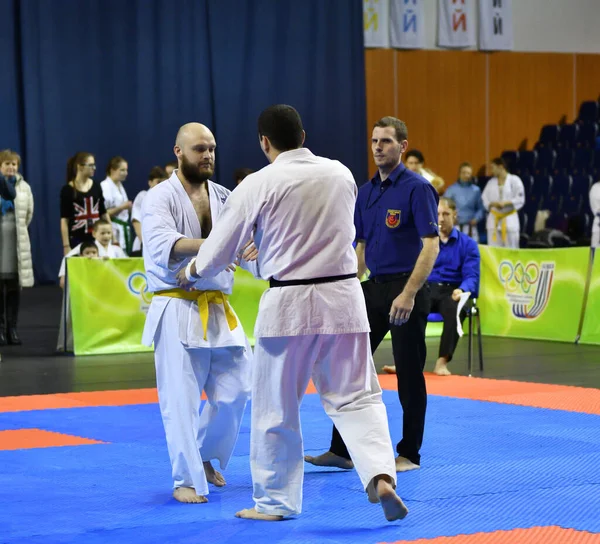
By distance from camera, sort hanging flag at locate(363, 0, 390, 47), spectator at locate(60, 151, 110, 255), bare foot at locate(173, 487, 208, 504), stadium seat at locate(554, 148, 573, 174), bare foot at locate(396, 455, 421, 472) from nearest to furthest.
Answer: bare foot at locate(173, 487, 208, 504) → bare foot at locate(396, 455, 421, 472) → spectator at locate(60, 151, 110, 255) → stadium seat at locate(554, 148, 573, 174) → hanging flag at locate(363, 0, 390, 47)

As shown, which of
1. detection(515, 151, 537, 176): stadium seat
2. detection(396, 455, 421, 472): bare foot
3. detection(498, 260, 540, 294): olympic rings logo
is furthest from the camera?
detection(515, 151, 537, 176): stadium seat

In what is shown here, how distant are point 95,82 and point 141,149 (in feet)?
4.16

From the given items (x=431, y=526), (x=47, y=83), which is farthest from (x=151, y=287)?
(x=47, y=83)

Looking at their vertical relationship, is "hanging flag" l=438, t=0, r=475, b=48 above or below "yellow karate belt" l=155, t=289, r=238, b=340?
above

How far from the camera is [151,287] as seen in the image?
186 inches

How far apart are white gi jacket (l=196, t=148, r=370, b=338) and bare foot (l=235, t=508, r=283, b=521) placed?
2.24ft

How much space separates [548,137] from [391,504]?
1678cm

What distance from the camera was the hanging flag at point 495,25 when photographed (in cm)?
1989

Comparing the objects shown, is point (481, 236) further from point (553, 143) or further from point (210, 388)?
point (210, 388)

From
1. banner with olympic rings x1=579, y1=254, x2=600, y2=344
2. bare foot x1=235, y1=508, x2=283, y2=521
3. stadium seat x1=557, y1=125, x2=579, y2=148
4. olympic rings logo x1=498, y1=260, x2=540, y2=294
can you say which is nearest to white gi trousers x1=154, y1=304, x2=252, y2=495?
bare foot x1=235, y1=508, x2=283, y2=521

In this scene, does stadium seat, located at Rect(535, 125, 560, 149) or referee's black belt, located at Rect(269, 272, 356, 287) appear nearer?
referee's black belt, located at Rect(269, 272, 356, 287)

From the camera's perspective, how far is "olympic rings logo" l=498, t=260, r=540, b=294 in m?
11.0

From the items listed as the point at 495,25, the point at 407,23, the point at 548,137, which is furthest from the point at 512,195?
the point at 495,25

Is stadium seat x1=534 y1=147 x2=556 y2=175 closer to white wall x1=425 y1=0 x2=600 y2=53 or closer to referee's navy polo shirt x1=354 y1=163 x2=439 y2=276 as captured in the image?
white wall x1=425 y1=0 x2=600 y2=53
